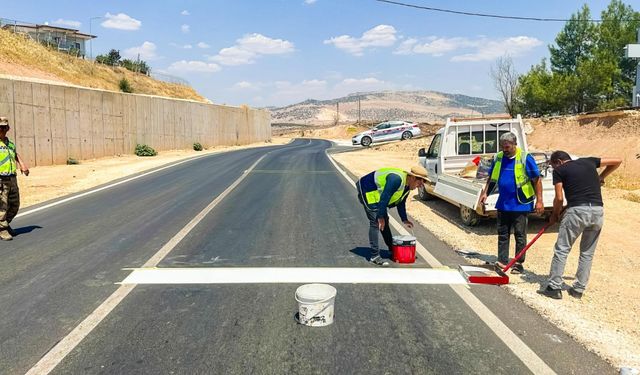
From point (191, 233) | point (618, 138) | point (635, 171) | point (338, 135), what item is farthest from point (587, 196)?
point (338, 135)

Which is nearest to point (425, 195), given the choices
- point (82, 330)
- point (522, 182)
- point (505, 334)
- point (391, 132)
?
point (522, 182)

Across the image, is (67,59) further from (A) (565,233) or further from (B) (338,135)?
(A) (565,233)

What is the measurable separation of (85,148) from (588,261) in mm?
24569

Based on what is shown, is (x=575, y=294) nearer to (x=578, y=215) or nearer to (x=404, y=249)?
A: (x=578, y=215)

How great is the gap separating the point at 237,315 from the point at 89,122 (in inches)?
940

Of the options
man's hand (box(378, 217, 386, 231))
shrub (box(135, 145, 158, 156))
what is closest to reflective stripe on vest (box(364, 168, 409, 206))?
man's hand (box(378, 217, 386, 231))

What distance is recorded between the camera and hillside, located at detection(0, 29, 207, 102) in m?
37.0

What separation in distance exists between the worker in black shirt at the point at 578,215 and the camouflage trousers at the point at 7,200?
8.00 m

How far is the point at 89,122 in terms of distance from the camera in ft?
82.1

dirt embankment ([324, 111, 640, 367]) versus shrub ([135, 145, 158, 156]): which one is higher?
shrub ([135, 145, 158, 156])

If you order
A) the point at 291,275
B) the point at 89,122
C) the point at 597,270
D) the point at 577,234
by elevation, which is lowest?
the point at 597,270

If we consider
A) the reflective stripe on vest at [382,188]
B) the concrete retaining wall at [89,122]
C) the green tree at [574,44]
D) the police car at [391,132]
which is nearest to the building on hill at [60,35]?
the concrete retaining wall at [89,122]

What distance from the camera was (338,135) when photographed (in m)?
A: 79.7

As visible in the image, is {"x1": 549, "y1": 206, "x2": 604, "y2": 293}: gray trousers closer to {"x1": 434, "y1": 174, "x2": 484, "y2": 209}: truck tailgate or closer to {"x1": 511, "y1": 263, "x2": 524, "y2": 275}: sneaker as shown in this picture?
{"x1": 511, "y1": 263, "x2": 524, "y2": 275}: sneaker
